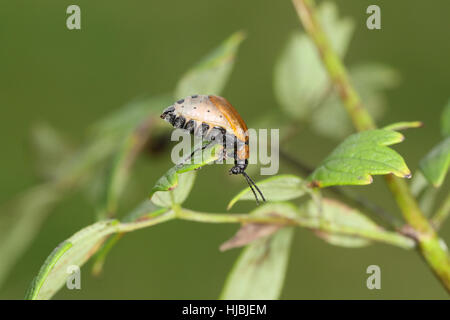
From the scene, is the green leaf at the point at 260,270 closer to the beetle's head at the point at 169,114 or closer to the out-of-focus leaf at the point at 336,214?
the out-of-focus leaf at the point at 336,214

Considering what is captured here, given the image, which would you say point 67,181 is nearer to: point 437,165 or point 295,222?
point 295,222

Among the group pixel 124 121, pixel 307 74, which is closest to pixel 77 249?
pixel 124 121

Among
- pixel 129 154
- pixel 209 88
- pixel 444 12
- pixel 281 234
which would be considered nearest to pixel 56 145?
pixel 129 154

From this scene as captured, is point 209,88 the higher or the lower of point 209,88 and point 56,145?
the lower

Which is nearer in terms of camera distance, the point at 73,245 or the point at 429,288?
the point at 73,245

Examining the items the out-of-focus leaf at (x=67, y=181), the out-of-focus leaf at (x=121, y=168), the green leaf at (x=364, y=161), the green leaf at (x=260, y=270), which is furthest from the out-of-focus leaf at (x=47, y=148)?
the green leaf at (x=364, y=161)

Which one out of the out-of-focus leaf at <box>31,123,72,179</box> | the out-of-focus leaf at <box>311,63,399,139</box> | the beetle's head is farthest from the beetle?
the out-of-focus leaf at <box>31,123,72,179</box>

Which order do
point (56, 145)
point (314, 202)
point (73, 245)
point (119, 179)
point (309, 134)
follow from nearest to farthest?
point (73, 245)
point (314, 202)
point (119, 179)
point (56, 145)
point (309, 134)
